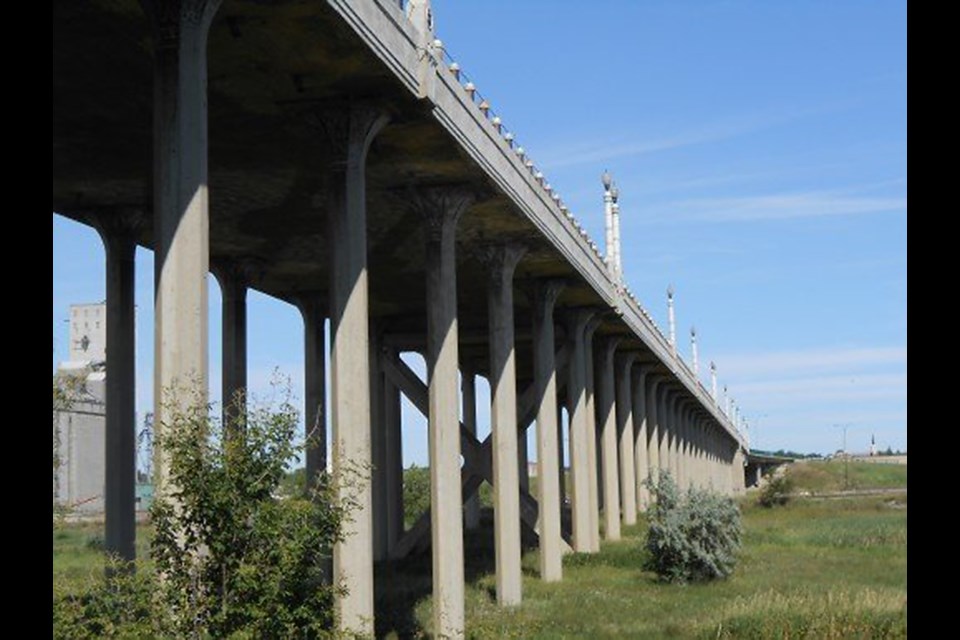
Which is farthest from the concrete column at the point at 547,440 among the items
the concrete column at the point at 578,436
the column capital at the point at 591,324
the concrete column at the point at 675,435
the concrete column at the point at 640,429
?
the concrete column at the point at 675,435

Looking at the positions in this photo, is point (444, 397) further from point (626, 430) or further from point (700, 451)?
point (700, 451)

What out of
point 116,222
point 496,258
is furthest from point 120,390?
point 496,258

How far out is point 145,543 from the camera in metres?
14.4

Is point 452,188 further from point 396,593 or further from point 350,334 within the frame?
point 396,593

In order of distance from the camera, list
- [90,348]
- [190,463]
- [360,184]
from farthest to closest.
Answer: [90,348]
[360,184]
[190,463]

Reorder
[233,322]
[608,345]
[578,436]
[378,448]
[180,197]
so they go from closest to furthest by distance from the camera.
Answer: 1. [180,197]
2. [233,322]
3. [578,436]
4. [378,448]
5. [608,345]

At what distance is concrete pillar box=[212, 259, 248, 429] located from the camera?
4247 centimetres

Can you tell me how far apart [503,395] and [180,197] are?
21.9 m

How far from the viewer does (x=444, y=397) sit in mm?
29422

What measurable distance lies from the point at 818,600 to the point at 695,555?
10.7 m

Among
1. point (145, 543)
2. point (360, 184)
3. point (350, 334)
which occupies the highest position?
point (360, 184)

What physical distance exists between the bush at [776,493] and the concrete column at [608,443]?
37401mm
